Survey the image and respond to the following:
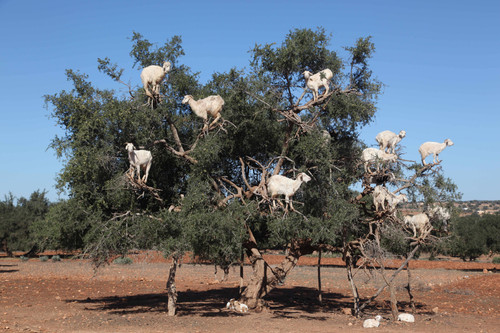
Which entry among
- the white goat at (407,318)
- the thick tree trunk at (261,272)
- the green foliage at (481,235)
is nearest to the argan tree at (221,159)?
the thick tree trunk at (261,272)

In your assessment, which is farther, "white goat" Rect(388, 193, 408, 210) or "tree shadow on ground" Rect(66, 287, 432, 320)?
"tree shadow on ground" Rect(66, 287, 432, 320)

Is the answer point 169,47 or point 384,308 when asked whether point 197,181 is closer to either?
point 169,47

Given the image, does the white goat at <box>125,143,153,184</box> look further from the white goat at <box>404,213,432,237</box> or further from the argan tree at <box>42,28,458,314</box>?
the white goat at <box>404,213,432,237</box>

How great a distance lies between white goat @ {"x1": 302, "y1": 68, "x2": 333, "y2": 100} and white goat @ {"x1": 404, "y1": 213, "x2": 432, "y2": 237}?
4.89 meters

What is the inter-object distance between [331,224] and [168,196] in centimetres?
560

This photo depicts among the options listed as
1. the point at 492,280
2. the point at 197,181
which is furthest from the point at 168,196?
the point at 492,280

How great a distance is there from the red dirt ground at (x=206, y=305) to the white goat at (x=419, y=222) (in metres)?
2.23

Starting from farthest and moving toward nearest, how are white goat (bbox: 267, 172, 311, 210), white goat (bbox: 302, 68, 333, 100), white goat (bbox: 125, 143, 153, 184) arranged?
white goat (bbox: 302, 68, 333, 100) → white goat (bbox: 267, 172, 311, 210) → white goat (bbox: 125, 143, 153, 184)

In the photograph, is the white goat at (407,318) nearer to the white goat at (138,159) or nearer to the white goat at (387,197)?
the white goat at (387,197)

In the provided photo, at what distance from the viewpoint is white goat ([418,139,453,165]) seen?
45.3ft

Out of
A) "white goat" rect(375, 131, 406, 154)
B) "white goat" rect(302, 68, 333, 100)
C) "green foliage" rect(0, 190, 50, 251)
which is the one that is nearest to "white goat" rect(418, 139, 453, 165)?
"white goat" rect(375, 131, 406, 154)

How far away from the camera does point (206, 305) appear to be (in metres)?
18.1

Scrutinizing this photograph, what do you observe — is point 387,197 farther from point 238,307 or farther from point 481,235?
point 481,235

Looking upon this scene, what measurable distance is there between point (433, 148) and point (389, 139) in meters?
1.31
